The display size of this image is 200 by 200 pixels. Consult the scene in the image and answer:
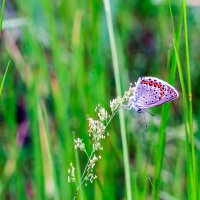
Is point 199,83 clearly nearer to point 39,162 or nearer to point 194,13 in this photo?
point 194,13

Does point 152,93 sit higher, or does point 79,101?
point 79,101

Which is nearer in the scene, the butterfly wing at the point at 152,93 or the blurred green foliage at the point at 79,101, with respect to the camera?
the butterfly wing at the point at 152,93

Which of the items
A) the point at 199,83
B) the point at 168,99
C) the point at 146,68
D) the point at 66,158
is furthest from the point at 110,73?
the point at 168,99

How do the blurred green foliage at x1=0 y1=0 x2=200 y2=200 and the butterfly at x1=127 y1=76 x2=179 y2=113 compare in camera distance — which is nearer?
the butterfly at x1=127 y1=76 x2=179 y2=113

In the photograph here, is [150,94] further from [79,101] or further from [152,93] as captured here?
[79,101]

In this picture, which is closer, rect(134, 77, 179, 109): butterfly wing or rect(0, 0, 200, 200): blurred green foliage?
rect(134, 77, 179, 109): butterfly wing

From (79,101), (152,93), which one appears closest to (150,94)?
(152,93)
